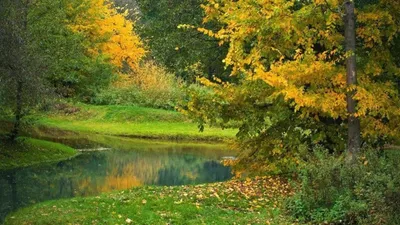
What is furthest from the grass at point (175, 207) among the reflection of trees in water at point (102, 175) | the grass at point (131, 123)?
the grass at point (131, 123)

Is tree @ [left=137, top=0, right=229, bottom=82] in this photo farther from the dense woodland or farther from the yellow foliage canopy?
the yellow foliage canopy

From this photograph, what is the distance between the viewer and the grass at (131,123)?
33.3 metres

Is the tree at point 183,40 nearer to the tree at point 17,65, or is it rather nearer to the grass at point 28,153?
the tree at point 17,65

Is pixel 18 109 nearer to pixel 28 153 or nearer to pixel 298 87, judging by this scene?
pixel 28 153

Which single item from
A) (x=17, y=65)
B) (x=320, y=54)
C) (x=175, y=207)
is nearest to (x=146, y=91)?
(x=17, y=65)

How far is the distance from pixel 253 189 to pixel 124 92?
30.5 metres

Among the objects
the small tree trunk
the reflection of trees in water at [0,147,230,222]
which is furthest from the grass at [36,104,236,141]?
the small tree trunk

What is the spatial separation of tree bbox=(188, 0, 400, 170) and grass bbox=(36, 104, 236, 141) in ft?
63.5

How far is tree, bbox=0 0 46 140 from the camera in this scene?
17.1 metres

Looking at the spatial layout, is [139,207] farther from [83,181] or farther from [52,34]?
[52,34]

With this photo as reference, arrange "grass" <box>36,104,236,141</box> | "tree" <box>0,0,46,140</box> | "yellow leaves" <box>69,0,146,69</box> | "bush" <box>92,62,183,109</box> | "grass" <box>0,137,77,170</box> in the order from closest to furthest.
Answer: "tree" <box>0,0,46,140</box>
"grass" <box>0,137,77,170</box>
"grass" <box>36,104,236,141</box>
"yellow leaves" <box>69,0,146,69</box>
"bush" <box>92,62,183,109</box>

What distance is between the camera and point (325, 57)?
11.8m

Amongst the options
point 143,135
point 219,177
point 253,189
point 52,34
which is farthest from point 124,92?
point 253,189

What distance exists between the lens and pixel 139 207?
11.3 meters
